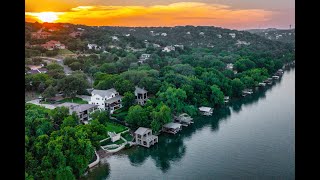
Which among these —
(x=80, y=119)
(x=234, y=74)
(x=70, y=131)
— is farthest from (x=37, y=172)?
(x=234, y=74)

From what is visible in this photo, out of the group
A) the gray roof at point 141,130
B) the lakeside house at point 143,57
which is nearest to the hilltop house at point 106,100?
the gray roof at point 141,130

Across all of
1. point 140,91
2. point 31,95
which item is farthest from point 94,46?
point 140,91

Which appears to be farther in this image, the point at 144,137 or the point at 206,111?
the point at 206,111

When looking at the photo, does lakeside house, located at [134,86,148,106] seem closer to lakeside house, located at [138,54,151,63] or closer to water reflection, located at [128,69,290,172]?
water reflection, located at [128,69,290,172]

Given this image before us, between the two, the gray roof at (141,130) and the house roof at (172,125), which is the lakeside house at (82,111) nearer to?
the gray roof at (141,130)

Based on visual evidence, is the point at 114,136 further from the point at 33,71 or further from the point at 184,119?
the point at 33,71

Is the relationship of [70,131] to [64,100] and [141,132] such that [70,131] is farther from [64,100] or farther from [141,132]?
[64,100]
